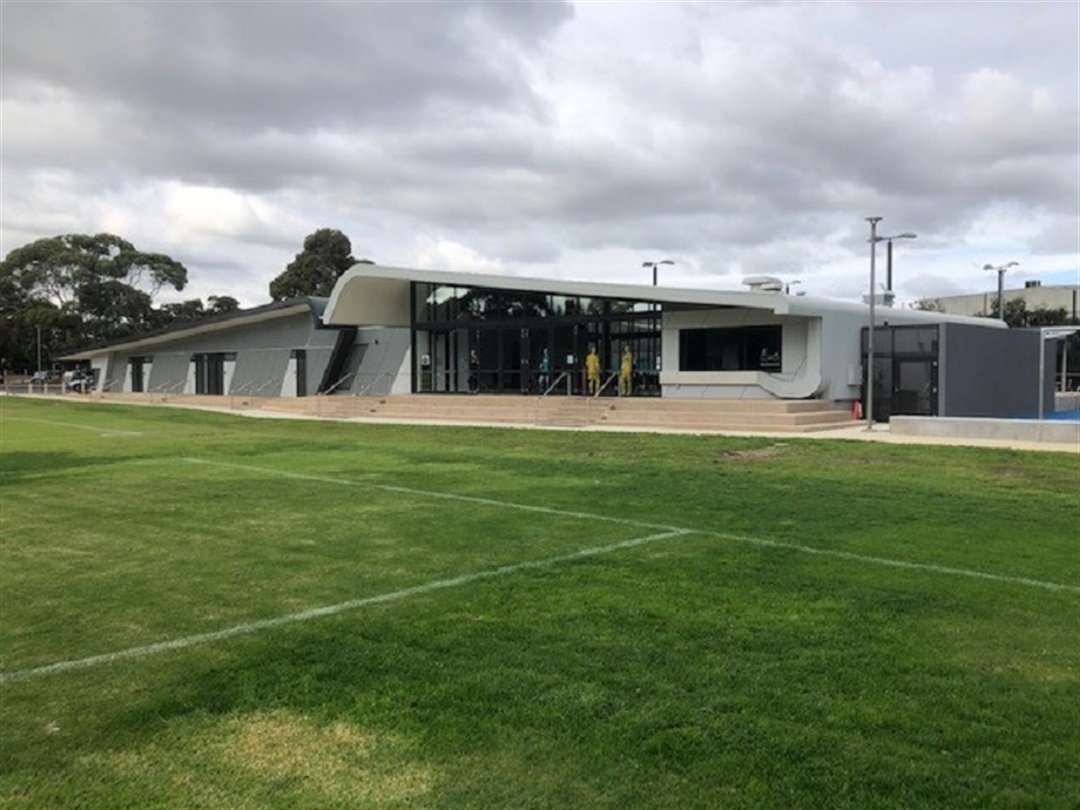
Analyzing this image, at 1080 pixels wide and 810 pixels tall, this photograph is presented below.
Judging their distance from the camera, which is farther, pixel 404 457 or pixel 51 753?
pixel 404 457

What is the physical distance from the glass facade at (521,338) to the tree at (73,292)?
5134cm

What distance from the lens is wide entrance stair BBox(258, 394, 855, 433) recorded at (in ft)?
80.4

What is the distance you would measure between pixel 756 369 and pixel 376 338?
19.8m

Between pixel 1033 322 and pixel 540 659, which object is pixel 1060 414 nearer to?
pixel 1033 322

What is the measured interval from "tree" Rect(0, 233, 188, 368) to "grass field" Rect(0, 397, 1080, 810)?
74053 mm

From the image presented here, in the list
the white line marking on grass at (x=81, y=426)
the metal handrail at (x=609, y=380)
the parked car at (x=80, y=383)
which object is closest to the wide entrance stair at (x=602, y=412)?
the metal handrail at (x=609, y=380)

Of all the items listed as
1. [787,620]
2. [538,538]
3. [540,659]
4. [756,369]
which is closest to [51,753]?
[540,659]

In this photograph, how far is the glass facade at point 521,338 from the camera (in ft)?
102

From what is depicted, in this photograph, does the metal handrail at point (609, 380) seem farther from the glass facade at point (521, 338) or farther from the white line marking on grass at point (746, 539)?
the white line marking on grass at point (746, 539)

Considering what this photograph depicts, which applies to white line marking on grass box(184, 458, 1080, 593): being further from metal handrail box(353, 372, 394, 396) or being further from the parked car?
the parked car

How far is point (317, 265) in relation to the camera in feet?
267

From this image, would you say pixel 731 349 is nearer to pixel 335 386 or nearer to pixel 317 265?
pixel 335 386

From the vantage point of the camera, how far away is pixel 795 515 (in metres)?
10.4

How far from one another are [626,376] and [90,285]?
64.1 meters
